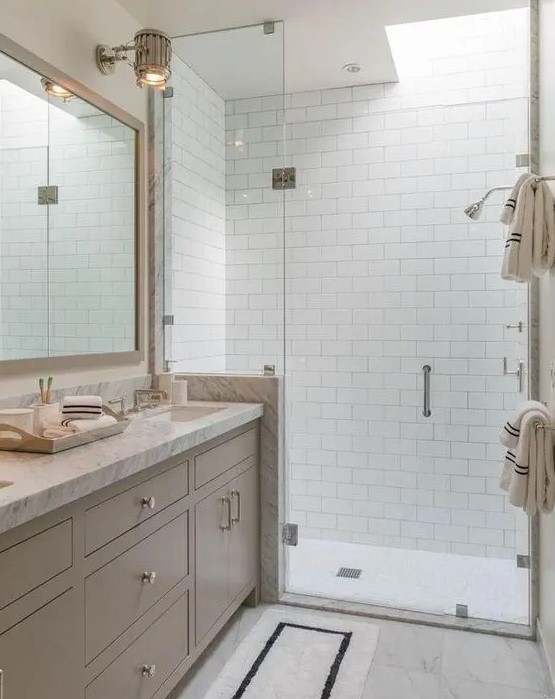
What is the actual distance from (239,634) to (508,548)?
1.53 meters

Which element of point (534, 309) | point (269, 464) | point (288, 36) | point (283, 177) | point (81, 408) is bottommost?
point (269, 464)

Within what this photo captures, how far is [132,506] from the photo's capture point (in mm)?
1814

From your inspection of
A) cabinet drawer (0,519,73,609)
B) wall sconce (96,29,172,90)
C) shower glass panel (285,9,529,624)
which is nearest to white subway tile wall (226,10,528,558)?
shower glass panel (285,9,529,624)

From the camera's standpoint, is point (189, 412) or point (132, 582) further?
point (189, 412)

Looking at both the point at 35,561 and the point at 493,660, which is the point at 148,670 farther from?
the point at 493,660

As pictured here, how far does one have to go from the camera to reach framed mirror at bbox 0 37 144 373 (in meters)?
2.10

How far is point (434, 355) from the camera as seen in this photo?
3.51 metres

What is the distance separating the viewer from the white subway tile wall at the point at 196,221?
3180 mm

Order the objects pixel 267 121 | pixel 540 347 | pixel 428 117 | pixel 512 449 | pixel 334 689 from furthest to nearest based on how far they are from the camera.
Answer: pixel 428 117 < pixel 267 121 < pixel 540 347 < pixel 334 689 < pixel 512 449

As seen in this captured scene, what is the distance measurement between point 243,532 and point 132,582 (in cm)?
99

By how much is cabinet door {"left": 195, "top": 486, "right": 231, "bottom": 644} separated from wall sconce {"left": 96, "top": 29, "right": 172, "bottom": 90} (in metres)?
1.74

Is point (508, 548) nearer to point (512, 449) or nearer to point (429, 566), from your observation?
point (429, 566)

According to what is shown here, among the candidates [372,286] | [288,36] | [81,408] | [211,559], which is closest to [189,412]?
[211,559]

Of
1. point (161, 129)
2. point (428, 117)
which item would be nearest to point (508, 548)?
point (428, 117)
